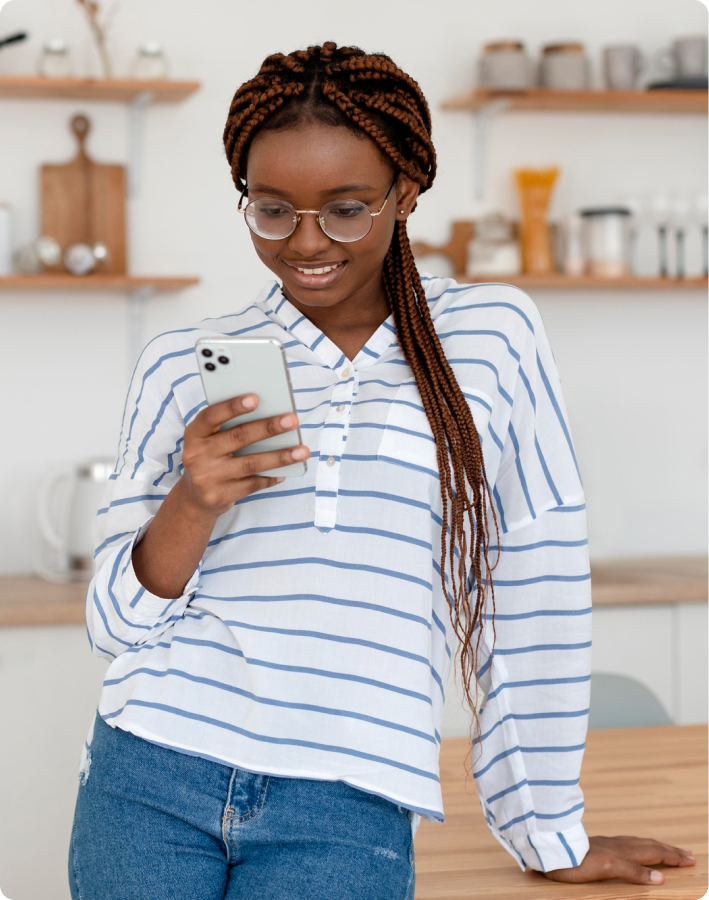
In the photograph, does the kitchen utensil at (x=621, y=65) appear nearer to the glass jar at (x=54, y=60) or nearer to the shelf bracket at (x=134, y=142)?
the shelf bracket at (x=134, y=142)

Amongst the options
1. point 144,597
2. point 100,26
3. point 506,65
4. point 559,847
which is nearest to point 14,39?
point 100,26

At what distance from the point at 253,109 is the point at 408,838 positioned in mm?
637

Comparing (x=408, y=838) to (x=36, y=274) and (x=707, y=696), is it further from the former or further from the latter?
(x=36, y=274)

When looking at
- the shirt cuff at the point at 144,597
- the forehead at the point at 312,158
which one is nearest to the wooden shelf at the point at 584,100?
the forehead at the point at 312,158

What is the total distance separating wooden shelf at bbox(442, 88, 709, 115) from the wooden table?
5.47ft

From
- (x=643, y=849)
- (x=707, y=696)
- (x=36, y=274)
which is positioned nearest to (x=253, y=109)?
(x=643, y=849)

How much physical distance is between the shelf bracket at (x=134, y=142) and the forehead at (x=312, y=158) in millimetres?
1791

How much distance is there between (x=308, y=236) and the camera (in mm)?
905

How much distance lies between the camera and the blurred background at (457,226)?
2.46 m

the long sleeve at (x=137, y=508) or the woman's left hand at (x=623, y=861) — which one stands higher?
the long sleeve at (x=137, y=508)

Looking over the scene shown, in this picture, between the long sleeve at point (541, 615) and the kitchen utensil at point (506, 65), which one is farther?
the kitchen utensil at point (506, 65)

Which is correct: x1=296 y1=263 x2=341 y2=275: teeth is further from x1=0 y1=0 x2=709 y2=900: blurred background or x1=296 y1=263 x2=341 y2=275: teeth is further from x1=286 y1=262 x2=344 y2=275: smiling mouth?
x1=0 y1=0 x2=709 y2=900: blurred background

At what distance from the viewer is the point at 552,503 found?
39.6 inches

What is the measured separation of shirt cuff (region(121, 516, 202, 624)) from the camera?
3.03 ft
